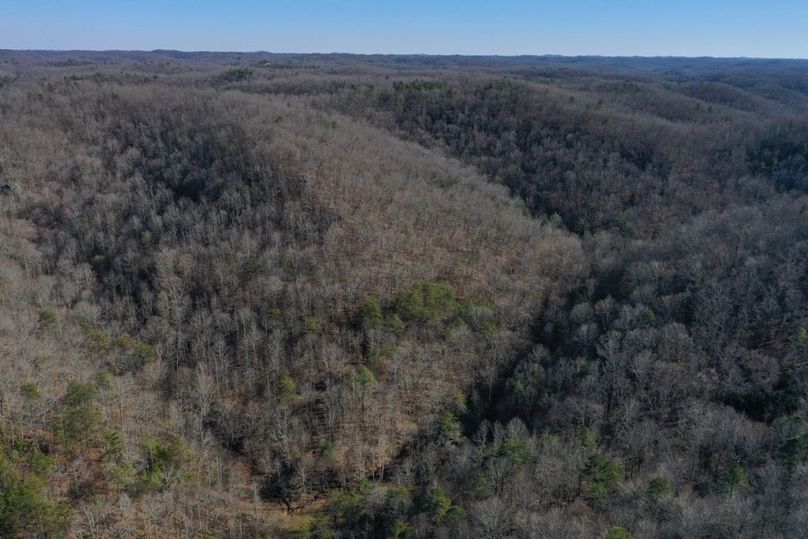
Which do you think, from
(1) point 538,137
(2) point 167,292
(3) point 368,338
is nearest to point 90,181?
(2) point 167,292

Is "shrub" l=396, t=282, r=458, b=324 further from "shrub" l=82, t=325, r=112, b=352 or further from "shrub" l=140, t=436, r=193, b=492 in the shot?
"shrub" l=82, t=325, r=112, b=352

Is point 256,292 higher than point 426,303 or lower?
higher

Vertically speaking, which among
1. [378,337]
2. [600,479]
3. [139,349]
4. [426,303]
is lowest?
[600,479]

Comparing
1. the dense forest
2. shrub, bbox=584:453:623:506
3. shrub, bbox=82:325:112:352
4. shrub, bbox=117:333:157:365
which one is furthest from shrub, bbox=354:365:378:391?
shrub, bbox=82:325:112:352

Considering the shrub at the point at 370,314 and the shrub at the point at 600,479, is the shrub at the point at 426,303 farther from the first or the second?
the shrub at the point at 600,479

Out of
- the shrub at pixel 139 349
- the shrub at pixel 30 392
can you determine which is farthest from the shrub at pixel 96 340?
the shrub at pixel 30 392

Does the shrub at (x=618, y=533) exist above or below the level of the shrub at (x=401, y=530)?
above

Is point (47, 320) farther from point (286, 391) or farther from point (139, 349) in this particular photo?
point (286, 391)

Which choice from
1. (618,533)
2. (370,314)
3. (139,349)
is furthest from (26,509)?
(370,314)
